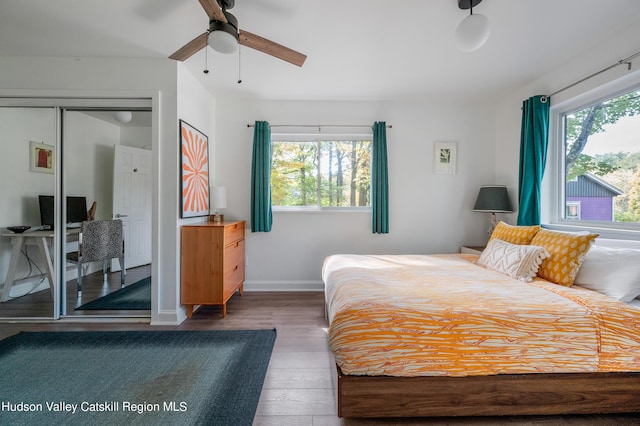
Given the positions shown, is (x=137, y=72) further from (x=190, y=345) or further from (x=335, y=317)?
(x=335, y=317)

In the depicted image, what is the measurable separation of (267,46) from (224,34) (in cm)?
38

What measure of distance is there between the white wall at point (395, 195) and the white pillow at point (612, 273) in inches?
65.4

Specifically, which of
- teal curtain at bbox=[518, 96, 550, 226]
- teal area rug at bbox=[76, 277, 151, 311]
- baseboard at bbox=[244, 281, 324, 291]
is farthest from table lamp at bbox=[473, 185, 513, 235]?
teal area rug at bbox=[76, 277, 151, 311]

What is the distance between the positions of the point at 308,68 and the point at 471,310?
97.3 inches

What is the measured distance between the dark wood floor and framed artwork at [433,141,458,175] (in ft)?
7.42

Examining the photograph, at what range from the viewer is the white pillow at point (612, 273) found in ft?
5.12

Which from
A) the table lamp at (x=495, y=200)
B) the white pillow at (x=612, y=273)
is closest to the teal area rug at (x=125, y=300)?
the white pillow at (x=612, y=273)

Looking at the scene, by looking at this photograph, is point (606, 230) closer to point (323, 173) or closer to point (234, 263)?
point (323, 173)

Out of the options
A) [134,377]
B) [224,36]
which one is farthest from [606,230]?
[134,377]

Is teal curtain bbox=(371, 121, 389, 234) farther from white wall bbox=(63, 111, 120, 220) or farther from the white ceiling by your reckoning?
white wall bbox=(63, 111, 120, 220)

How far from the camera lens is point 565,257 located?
182cm

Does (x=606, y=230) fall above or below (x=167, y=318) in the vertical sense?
above

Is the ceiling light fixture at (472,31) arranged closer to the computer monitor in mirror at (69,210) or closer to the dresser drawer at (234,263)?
the dresser drawer at (234,263)

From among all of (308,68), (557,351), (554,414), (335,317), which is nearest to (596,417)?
(554,414)
